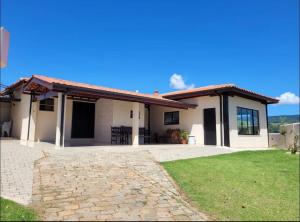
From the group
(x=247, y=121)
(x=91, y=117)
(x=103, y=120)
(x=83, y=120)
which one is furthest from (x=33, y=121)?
(x=247, y=121)

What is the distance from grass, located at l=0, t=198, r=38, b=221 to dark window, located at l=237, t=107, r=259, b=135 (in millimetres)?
14400

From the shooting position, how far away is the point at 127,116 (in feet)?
55.3

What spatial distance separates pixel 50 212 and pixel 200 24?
617 inches

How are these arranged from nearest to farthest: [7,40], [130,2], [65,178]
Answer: [7,40], [65,178], [130,2]

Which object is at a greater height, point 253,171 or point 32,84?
point 32,84

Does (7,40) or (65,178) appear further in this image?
(65,178)

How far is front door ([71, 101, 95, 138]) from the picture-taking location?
53.0 ft

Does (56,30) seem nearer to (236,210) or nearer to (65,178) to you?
(65,178)

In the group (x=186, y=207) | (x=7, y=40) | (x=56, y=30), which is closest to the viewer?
(x=7, y=40)

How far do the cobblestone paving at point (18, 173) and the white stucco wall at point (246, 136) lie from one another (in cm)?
Result: 1142

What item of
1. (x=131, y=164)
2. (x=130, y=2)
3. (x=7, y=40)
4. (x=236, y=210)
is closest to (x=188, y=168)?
(x=131, y=164)

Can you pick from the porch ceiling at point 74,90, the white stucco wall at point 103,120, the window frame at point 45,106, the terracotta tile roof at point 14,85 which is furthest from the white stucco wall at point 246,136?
the terracotta tile roof at point 14,85

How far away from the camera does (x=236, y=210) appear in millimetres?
5574

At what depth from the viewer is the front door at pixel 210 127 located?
54.1 ft
